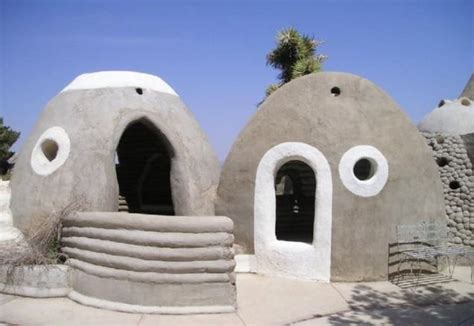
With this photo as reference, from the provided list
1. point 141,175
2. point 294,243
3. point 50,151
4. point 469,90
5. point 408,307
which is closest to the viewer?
point 408,307

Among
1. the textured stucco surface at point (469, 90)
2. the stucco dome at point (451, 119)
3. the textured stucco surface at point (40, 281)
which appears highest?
the textured stucco surface at point (469, 90)

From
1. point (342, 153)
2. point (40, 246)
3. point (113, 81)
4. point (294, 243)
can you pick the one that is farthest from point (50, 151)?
point (342, 153)

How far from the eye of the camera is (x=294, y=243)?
7.89 m

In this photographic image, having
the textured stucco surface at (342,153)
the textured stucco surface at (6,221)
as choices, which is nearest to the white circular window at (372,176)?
the textured stucco surface at (342,153)

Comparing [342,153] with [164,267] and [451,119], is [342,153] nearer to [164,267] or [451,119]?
[164,267]

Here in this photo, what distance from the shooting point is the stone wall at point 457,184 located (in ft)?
31.5

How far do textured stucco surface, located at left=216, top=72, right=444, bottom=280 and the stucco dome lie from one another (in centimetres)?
513

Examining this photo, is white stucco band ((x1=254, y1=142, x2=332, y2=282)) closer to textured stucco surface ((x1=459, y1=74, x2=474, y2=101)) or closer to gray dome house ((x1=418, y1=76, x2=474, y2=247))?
gray dome house ((x1=418, y1=76, x2=474, y2=247))

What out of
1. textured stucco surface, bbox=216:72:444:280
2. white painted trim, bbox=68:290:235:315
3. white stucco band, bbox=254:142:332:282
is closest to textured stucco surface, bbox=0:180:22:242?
white painted trim, bbox=68:290:235:315

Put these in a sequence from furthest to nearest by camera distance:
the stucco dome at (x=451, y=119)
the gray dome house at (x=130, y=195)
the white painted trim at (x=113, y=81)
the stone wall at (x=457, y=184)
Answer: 1. the stucco dome at (x=451, y=119)
2. the stone wall at (x=457, y=184)
3. the white painted trim at (x=113, y=81)
4. the gray dome house at (x=130, y=195)

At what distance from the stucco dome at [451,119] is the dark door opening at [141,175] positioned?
799cm

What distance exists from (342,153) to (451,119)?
7070mm

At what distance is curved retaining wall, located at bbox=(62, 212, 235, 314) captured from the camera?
19.5ft

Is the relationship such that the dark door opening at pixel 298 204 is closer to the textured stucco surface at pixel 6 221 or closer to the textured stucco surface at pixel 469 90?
the textured stucco surface at pixel 6 221
